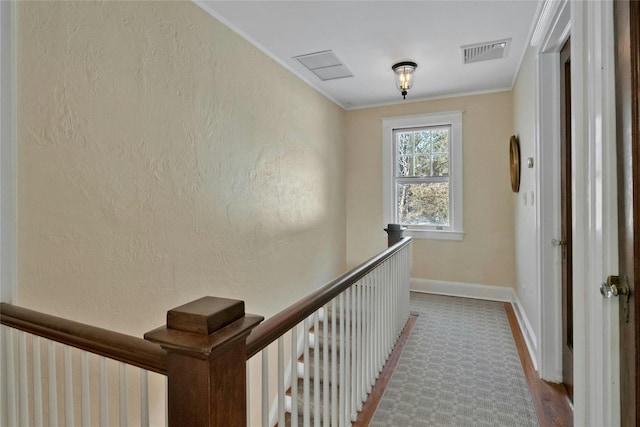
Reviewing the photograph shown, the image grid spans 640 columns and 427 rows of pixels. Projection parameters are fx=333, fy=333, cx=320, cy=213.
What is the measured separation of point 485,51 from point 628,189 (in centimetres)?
256

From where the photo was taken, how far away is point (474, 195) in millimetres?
4230

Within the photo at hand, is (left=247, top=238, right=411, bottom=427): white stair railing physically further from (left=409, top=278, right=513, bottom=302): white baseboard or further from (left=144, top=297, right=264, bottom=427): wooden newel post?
(left=409, top=278, right=513, bottom=302): white baseboard

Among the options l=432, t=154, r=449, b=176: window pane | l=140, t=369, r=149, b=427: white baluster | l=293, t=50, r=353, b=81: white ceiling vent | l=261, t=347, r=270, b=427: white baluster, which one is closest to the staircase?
l=261, t=347, r=270, b=427: white baluster

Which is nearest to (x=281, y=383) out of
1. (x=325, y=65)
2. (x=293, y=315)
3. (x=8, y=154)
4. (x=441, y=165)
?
(x=293, y=315)

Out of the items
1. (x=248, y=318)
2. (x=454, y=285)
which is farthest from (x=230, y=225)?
(x=454, y=285)

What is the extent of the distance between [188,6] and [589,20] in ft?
7.19

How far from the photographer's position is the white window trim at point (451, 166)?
14.0 feet

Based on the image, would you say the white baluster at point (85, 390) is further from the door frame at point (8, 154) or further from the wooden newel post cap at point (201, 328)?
the door frame at point (8, 154)

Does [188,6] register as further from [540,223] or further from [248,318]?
[540,223]

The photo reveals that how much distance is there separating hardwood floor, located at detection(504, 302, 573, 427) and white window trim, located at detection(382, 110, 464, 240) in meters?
2.01

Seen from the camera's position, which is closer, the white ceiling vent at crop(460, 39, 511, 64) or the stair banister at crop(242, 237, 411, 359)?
the stair banister at crop(242, 237, 411, 359)

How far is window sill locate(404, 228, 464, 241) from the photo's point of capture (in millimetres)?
4320

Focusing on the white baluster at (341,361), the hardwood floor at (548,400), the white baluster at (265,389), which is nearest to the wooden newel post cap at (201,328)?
the white baluster at (265,389)

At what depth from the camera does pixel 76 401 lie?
4.90ft
